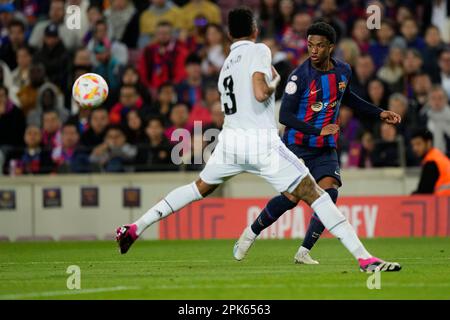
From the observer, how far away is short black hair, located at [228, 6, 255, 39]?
32.6 feet

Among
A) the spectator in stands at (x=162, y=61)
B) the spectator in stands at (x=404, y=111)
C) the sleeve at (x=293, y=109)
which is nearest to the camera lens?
the sleeve at (x=293, y=109)

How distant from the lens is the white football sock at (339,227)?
9.34 metres

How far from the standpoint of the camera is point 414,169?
1791cm

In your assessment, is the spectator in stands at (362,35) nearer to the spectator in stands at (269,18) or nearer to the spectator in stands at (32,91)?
the spectator in stands at (269,18)

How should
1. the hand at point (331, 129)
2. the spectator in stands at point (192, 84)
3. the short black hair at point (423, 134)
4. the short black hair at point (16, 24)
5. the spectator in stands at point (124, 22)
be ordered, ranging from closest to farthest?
the hand at point (331, 129) < the short black hair at point (423, 134) < the spectator in stands at point (192, 84) < the spectator in stands at point (124, 22) < the short black hair at point (16, 24)

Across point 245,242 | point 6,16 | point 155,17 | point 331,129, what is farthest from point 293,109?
point 6,16

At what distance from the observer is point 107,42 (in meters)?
20.7

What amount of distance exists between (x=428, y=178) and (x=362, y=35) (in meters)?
3.92

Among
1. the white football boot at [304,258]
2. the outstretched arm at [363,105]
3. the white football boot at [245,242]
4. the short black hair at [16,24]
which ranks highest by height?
the short black hair at [16,24]

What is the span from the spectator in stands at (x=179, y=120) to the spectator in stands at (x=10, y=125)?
121 inches

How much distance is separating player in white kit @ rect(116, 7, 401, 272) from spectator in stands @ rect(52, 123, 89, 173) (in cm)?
860

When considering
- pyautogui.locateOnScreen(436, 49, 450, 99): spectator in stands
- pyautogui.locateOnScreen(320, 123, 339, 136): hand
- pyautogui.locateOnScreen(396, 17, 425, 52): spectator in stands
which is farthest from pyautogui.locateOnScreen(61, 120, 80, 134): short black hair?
pyautogui.locateOnScreen(320, 123, 339, 136): hand

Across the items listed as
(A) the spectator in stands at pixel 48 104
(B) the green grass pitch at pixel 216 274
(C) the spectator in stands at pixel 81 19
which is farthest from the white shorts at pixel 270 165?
(C) the spectator in stands at pixel 81 19

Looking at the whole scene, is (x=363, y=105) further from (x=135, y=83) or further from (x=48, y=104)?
(x=48, y=104)
